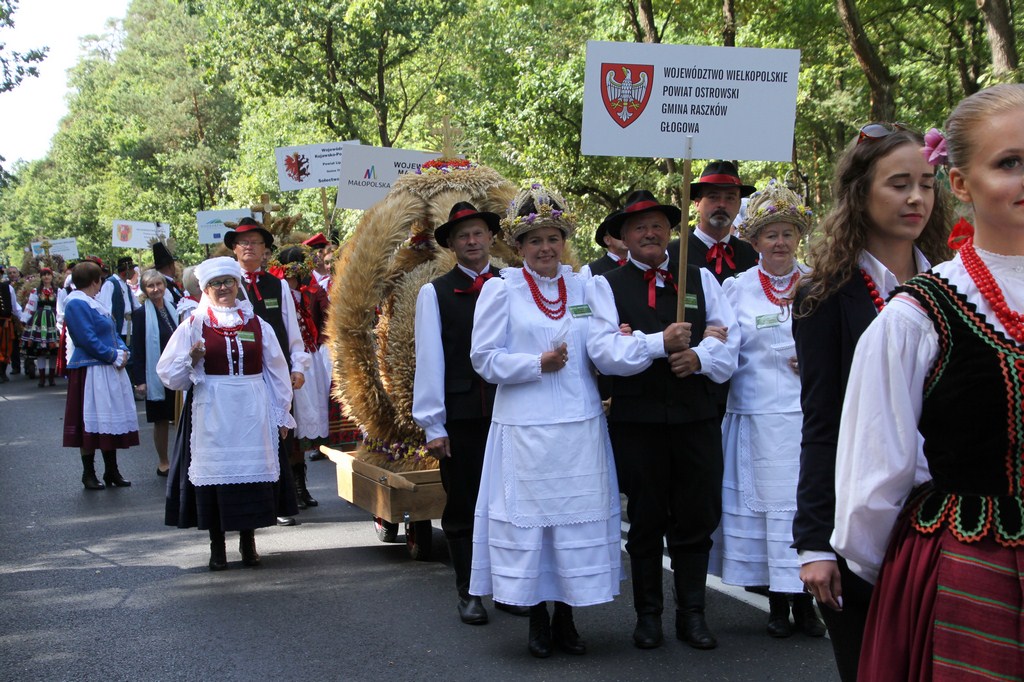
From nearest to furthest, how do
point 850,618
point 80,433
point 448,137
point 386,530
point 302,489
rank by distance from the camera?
point 850,618 → point 386,530 → point 448,137 → point 302,489 → point 80,433

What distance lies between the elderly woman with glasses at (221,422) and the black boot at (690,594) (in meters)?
3.05

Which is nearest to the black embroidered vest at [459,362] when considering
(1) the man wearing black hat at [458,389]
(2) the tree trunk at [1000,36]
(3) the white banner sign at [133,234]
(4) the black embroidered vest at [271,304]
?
(1) the man wearing black hat at [458,389]

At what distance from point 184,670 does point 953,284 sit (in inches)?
169

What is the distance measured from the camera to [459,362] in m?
6.60

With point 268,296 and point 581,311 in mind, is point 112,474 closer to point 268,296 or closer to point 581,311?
point 268,296

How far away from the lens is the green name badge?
233 inches

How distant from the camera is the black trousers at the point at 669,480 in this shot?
5.88 metres

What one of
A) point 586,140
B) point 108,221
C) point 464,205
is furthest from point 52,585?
point 108,221

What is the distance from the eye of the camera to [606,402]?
6945 millimetres

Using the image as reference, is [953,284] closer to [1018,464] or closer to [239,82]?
[1018,464]

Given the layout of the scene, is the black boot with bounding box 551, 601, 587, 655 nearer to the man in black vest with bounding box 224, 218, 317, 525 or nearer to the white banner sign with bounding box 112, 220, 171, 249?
the man in black vest with bounding box 224, 218, 317, 525

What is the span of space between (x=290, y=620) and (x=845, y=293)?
13.9 feet

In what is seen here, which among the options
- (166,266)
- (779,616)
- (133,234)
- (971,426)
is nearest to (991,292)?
(971,426)

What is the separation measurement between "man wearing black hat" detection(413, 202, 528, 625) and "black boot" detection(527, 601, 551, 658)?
0.63 meters
